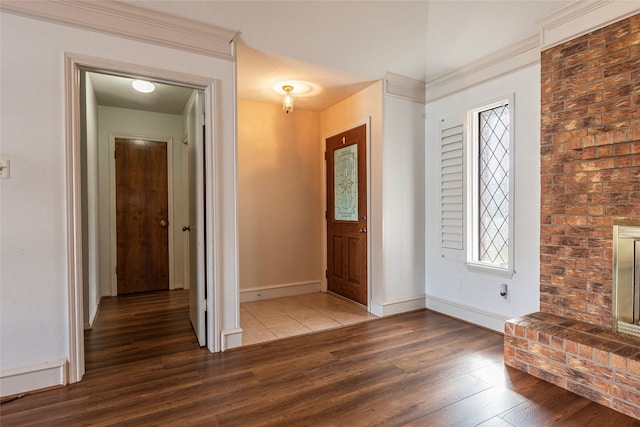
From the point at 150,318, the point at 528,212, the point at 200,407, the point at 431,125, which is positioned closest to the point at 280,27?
the point at 431,125

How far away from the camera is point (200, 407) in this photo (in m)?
1.92

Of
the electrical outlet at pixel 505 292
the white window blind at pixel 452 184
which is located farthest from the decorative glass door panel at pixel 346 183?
the electrical outlet at pixel 505 292

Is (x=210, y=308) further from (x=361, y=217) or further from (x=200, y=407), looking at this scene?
(x=361, y=217)

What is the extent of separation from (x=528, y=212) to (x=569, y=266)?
544mm

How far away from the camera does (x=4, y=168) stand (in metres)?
2.00

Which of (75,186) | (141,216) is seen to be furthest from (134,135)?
(75,186)

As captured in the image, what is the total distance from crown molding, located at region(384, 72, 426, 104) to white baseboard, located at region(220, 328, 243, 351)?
2748 millimetres

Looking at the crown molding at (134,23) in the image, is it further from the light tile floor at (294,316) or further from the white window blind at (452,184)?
the light tile floor at (294,316)

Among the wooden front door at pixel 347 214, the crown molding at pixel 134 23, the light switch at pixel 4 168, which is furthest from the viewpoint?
the wooden front door at pixel 347 214

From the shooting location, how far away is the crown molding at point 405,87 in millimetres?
3537

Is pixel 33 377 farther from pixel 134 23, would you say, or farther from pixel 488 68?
pixel 488 68

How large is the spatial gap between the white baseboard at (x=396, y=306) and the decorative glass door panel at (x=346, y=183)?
103 centimetres

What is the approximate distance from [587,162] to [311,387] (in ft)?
8.09

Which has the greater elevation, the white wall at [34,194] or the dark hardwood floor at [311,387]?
the white wall at [34,194]
